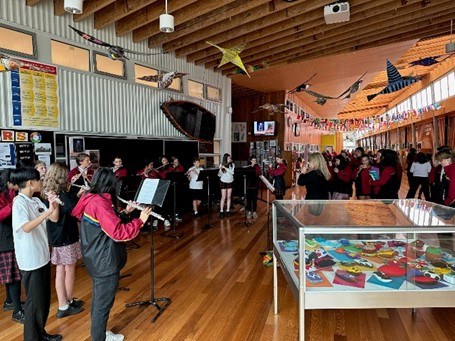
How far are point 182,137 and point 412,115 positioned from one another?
1481 cm

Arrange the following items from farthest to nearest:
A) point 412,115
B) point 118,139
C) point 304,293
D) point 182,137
Answer: 1. point 412,115
2. point 182,137
3. point 118,139
4. point 304,293

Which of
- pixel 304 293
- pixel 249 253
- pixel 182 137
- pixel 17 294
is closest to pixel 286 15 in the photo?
pixel 182 137

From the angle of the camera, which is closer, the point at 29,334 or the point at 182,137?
the point at 29,334

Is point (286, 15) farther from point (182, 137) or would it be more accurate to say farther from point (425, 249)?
point (425, 249)

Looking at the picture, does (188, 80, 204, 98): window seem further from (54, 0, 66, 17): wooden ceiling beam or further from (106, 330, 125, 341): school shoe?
(106, 330, 125, 341): school shoe

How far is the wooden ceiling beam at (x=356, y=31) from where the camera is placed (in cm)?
676

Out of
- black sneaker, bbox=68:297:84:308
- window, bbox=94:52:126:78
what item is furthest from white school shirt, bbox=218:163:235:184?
black sneaker, bbox=68:297:84:308

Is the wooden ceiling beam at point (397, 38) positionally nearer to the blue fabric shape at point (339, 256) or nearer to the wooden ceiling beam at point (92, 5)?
the wooden ceiling beam at point (92, 5)

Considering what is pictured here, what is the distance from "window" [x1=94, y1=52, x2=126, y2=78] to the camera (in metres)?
6.28

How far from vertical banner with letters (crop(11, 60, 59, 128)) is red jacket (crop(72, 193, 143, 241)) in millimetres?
3459

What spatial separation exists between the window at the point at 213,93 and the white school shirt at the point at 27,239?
7.51m

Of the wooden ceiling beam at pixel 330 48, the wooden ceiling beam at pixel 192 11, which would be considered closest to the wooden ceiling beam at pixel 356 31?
the wooden ceiling beam at pixel 330 48

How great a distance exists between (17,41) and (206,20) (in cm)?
316

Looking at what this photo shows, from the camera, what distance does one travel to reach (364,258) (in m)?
2.59
